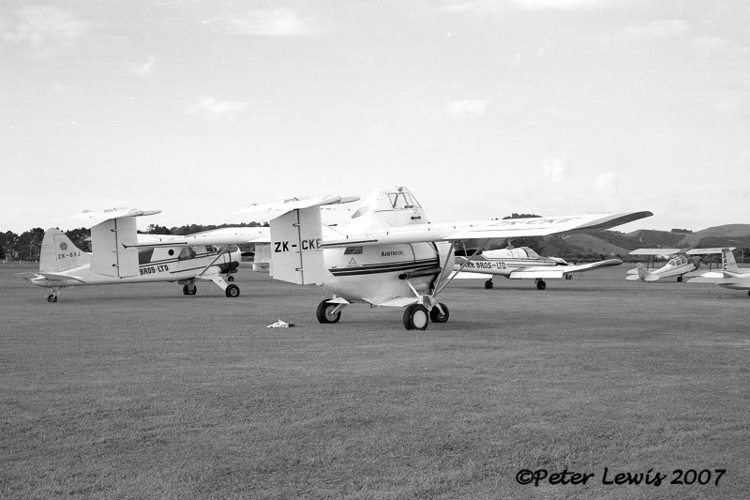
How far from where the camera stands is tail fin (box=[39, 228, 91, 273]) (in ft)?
88.8

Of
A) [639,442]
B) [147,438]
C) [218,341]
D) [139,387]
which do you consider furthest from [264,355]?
[639,442]

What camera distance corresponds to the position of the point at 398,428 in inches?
258

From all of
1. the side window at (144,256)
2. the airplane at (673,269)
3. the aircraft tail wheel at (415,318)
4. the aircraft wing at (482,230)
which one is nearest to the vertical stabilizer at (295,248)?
the aircraft wing at (482,230)

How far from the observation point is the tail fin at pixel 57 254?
27062 millimetres

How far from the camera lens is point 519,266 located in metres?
36.8

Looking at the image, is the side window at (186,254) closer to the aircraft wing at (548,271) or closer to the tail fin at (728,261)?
the aircraft wing at (548,271)

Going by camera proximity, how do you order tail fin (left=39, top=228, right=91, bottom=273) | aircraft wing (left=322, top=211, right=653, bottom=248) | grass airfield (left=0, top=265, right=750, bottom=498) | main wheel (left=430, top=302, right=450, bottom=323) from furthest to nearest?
tail fin (left=39, top=228, right=91, bottom=273), main wheel (left=430, top=302, right=450, bottom=323), aircraft wing (left=322, top=211, right=653, bottom=248), grass airfield (left=0, top=265, right=750, bottom=498)

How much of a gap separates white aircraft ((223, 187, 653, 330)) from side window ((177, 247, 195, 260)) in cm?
1390

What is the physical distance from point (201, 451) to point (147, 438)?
2.15 feet

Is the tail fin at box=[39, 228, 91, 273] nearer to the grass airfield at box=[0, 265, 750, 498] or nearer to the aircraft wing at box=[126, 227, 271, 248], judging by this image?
the aircraft wing at box=[126, 227, 271, 248]

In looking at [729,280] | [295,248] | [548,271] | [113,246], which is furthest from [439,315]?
[548,271]

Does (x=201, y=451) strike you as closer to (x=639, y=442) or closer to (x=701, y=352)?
(x=639, y=442)

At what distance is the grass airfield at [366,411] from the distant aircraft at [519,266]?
2005 centimetres

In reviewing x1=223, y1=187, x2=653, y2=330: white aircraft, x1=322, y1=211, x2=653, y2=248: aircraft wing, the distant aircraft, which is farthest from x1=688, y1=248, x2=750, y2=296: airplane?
x1=322, y1=211, x2=653, y2=248: aircraft wing
